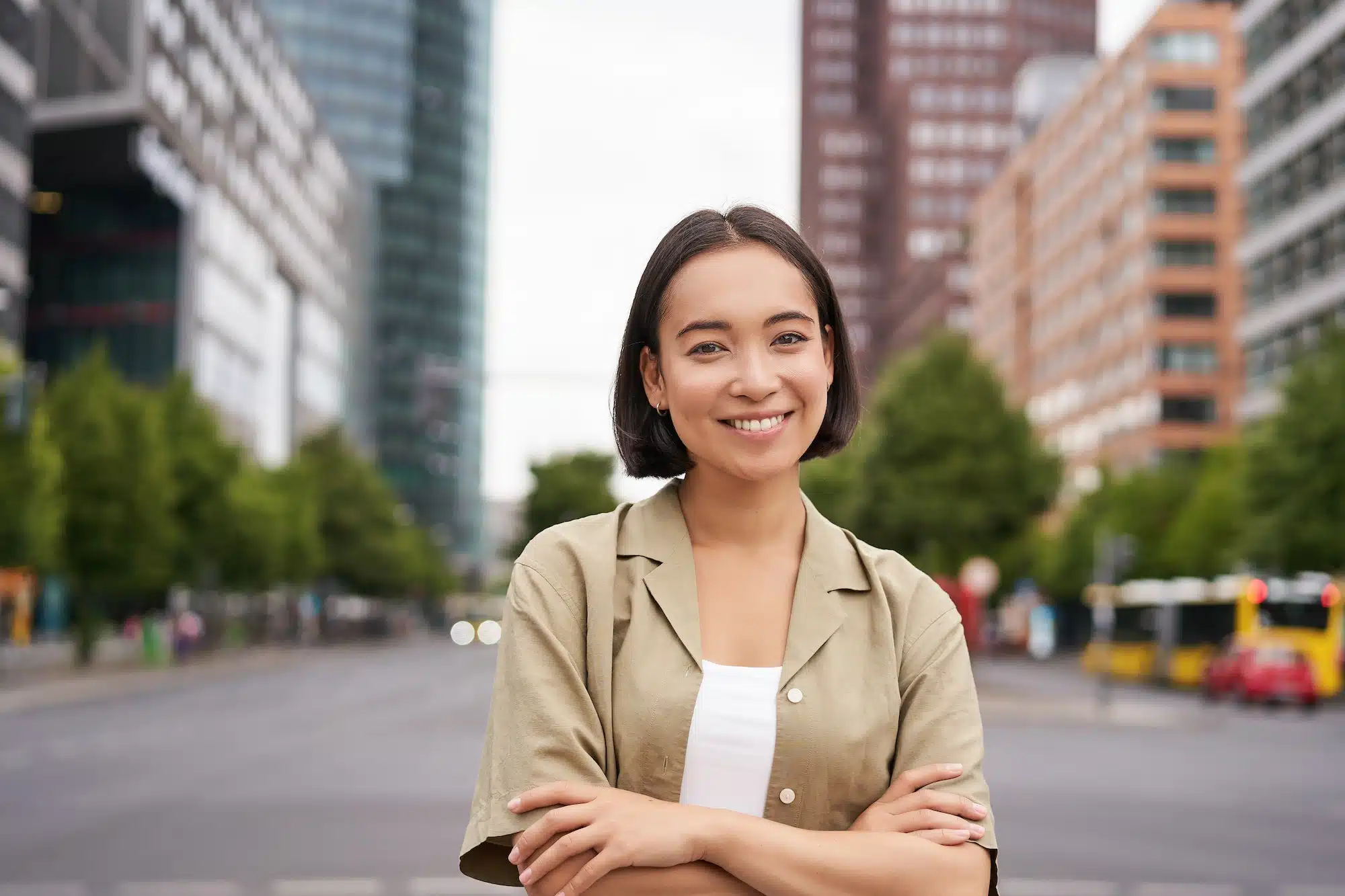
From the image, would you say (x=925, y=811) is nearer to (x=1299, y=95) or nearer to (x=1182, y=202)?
(x=1299, y=95)

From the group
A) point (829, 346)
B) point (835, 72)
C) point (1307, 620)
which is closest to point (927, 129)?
point (835, 72)

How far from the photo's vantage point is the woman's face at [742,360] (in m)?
2.88

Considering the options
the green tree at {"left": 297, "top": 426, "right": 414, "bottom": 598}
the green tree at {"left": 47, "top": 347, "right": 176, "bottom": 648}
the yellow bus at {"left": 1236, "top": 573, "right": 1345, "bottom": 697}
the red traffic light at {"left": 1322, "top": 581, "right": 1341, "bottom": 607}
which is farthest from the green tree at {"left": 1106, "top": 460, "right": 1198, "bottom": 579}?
the green tree at {"left": 297, "top": 426, "right": 414, "bottom": 598}

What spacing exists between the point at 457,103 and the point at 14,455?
498 feet

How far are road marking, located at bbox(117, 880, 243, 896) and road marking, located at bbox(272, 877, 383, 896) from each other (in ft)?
0.89

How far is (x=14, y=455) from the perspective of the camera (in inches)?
1599

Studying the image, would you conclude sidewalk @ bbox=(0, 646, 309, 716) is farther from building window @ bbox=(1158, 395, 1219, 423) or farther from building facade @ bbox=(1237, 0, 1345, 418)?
building window @ bbox=(1158, 395, 1219, 423)

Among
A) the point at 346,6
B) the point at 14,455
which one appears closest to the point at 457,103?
the point at 346,6

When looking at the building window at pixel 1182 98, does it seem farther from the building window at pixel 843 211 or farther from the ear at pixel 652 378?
the building window at pixel 843 211

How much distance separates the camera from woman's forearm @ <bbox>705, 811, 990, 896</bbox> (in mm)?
2697

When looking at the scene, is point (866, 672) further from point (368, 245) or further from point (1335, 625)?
point (368, 245)

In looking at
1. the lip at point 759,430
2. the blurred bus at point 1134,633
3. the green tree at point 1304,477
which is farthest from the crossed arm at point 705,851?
the blurred bus at point 1134,633

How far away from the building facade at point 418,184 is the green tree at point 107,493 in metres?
104

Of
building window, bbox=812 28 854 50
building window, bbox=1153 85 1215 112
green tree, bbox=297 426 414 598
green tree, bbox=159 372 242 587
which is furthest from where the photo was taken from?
building window, bbox=812 28 854 50
